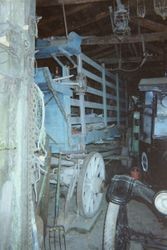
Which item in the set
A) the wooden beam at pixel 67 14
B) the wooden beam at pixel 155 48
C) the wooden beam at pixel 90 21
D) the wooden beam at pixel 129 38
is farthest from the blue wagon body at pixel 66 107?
the wooden beam at pixel 155 48

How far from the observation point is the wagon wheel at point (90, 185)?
4.24m

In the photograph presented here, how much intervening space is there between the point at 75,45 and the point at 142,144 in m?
3.89

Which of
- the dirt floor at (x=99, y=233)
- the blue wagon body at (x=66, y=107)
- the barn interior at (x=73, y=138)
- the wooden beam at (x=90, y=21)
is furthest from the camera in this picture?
the wooden beam at (x=90, y=21)

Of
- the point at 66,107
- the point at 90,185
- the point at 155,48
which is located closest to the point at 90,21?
the point at 155,48

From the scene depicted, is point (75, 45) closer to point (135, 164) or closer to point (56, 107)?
point (56, 107)

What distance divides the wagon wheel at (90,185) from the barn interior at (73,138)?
0.02 m

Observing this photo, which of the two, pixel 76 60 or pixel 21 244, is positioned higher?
pixel 76 60

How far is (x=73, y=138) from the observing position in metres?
4.56

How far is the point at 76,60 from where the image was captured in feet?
16.0

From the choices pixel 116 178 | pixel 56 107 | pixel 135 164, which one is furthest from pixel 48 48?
pixel 135 164

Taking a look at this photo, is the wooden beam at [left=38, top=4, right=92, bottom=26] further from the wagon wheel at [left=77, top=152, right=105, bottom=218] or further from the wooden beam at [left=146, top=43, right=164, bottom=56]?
the wagon wheel at [left=77, top=152, right=105, bottom=218]

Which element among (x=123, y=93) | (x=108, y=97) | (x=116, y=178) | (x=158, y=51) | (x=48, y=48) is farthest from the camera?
(x=123, y=93)

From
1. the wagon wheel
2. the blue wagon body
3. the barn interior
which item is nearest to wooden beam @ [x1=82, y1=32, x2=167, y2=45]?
the barn interior

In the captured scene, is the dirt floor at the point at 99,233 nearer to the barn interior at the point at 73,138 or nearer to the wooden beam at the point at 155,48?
the barn interior at the point at 73,138
